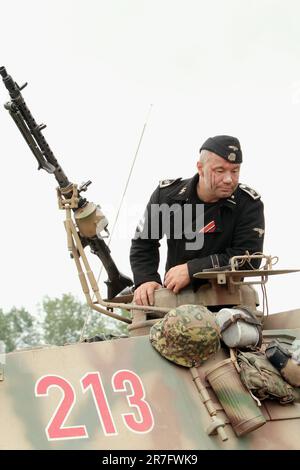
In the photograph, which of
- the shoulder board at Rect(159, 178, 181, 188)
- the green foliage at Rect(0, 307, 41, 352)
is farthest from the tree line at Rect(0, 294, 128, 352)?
the shoulder board at Rect(159, 178, 181, 188)

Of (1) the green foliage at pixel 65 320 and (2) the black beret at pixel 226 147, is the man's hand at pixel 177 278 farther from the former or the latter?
(1) the green foliage at pixel 65 320

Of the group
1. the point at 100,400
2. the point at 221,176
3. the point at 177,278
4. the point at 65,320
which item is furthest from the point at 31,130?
the point at 65,320

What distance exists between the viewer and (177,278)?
8531 mm

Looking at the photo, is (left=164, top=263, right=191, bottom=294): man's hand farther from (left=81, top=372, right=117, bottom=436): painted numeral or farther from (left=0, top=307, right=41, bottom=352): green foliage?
(left=0, top=307, right=41, bottom=352): green foliage

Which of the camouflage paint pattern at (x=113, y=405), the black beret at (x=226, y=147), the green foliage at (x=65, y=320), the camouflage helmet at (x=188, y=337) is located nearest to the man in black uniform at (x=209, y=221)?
the black beret at (x=226, y=147)

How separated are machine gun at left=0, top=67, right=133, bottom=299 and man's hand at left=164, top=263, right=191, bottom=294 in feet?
3.29

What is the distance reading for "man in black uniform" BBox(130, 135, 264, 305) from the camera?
8.85 metres

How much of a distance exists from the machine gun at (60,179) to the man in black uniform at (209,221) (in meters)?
0.44

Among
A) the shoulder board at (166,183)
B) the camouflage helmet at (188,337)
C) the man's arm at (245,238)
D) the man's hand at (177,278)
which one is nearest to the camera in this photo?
the camouflage helmet at (188,337)

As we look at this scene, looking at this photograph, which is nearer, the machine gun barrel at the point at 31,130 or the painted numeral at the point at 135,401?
the painted numeral at the point at 135,401

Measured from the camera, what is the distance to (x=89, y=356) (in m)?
7.50

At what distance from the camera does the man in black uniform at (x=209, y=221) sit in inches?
348

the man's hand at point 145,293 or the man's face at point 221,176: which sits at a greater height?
the man's face at point 221,176

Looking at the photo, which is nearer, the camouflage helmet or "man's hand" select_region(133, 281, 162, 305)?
the camouflage helmet
